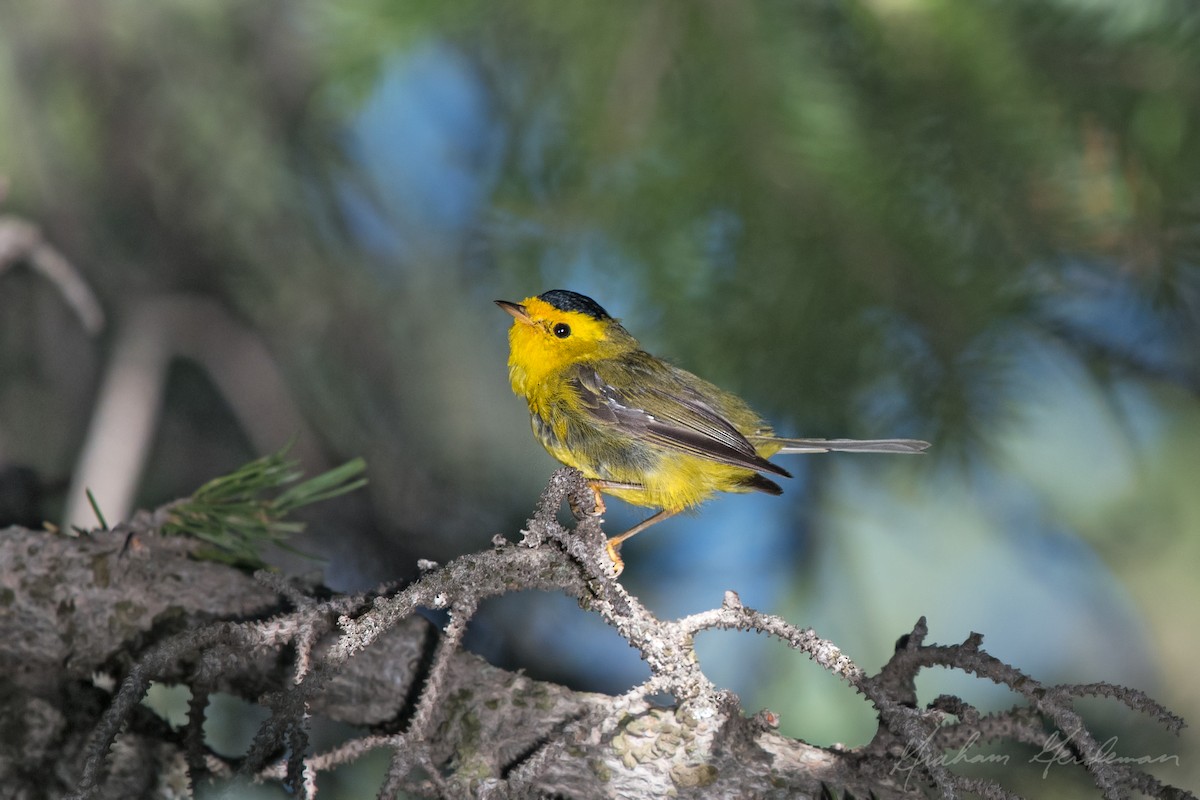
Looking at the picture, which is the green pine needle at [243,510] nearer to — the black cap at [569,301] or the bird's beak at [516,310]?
the bird's beak at [516,310]

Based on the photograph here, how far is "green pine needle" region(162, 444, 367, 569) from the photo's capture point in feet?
7.18

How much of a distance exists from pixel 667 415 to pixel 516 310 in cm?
49

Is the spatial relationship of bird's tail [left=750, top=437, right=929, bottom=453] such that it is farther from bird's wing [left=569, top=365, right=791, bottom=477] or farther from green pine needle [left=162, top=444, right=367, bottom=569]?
green pine needle [left=162, top=444, right=367, bottom=569]

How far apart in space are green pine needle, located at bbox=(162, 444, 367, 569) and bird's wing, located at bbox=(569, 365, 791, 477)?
2.33 feet

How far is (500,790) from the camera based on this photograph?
1.59m

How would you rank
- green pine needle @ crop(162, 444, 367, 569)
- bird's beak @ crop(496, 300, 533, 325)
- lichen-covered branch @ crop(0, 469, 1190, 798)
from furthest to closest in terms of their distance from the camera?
bird's beak @ crop(496, 300, 533, 325)
green pine needle @ crop(162, 444, 367, 569)
lichen-covered branch @ crop(0, 469, 1190, 798)

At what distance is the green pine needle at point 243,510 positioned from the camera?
2189mm

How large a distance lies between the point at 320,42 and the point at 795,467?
1.78 meters

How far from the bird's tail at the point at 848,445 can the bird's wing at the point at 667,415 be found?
0.09 metres

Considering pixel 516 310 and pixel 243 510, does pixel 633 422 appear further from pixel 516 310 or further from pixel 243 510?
pixel 243 510

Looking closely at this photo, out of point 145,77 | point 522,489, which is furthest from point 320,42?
point 522,489

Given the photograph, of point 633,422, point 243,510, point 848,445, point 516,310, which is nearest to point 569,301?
point 516,310

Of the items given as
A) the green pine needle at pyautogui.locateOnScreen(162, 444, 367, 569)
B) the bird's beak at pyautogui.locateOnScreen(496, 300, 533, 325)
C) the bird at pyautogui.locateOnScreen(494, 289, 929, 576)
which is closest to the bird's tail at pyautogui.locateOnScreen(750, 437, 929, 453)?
the bird at pyautogui.locateOnScreen(494, 289, 929, 576)

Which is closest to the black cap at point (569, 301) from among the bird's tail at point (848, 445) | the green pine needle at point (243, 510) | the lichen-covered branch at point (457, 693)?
the bird's tail at point (848, 445)
